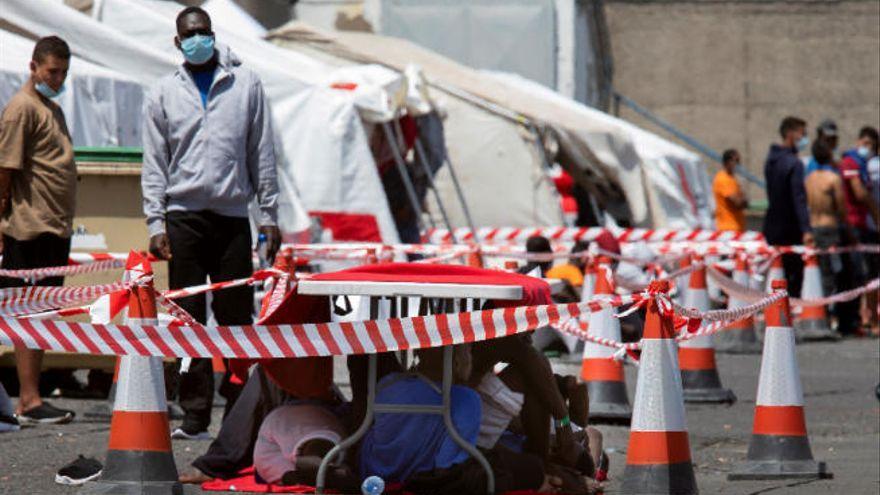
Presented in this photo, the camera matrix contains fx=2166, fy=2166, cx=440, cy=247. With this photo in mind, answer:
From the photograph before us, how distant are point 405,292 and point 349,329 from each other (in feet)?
0.77

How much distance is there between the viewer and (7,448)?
8.87 meters

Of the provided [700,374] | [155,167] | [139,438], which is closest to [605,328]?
[700,374]

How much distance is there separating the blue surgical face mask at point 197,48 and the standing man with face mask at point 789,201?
10.1 meters

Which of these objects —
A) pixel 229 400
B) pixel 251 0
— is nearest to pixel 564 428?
pixel 229 400

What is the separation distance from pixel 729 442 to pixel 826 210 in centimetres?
888

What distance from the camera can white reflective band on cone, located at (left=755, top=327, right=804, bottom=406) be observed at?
8438mm

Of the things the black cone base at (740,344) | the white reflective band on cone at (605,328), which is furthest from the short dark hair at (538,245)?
the white reflective band on cone at (605,328)

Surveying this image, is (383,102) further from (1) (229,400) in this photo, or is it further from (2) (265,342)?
(2) (265,342)

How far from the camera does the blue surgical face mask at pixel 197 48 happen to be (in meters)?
9.20

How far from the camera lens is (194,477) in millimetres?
7746

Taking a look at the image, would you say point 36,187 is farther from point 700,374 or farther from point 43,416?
point 700,374

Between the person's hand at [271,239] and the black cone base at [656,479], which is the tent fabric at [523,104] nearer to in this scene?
the person's hand at [271,239]

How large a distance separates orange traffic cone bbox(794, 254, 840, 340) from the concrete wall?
2155 cm

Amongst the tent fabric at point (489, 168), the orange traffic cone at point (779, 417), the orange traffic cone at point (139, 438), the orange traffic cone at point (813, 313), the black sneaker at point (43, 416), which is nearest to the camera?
the orange traffic cone at point (139, 438)
